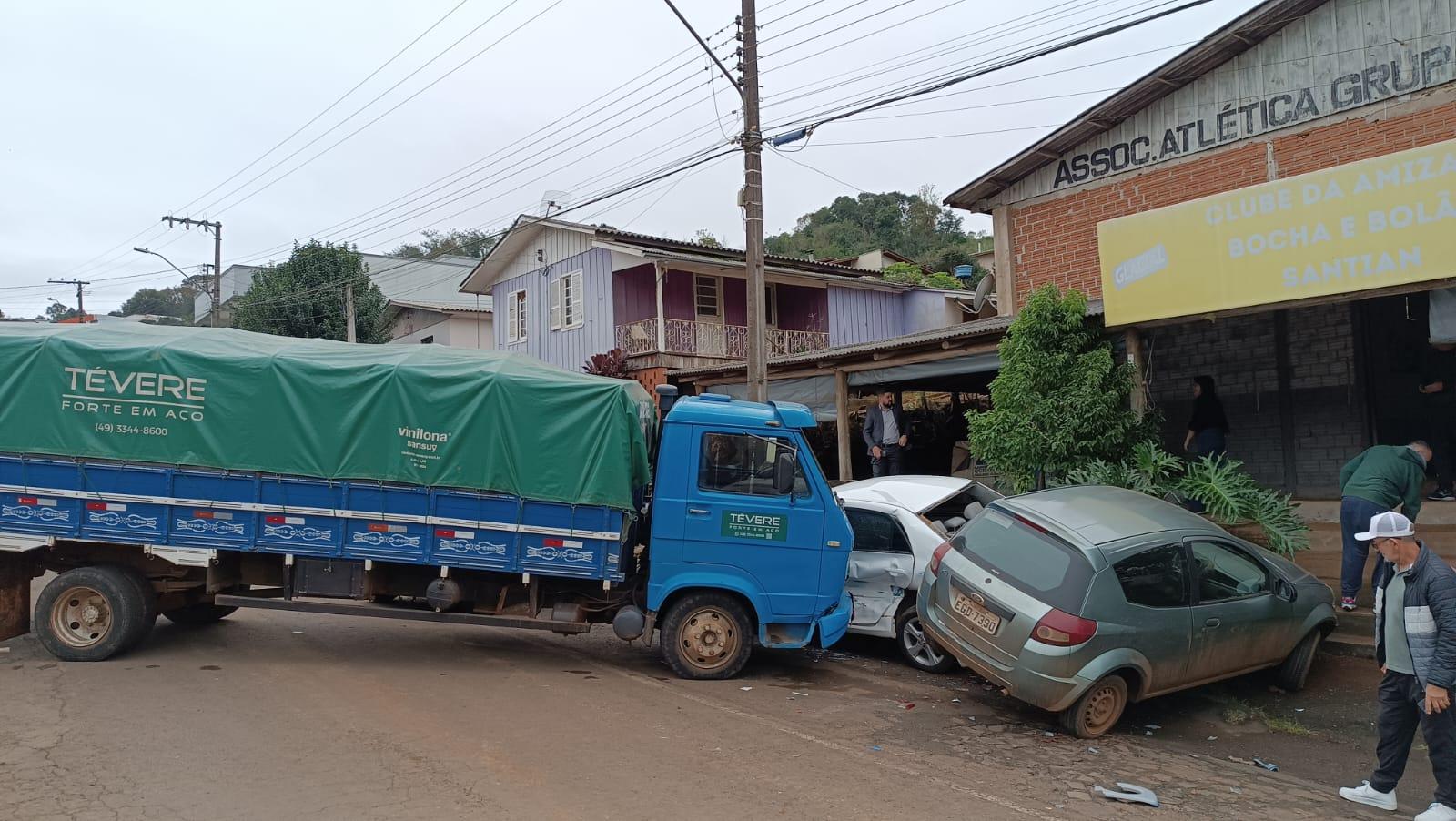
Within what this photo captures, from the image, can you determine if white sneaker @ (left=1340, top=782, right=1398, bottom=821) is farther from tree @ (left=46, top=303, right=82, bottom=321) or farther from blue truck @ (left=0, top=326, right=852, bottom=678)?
tree @ (left=46, top=303, right=82, bottom=321)

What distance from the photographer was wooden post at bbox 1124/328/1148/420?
10648 mm

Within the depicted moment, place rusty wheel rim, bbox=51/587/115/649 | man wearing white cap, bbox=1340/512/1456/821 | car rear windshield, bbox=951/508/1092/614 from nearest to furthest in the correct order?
1. man wearing white cap, bbox=1340/512/1456/821
2. car rear windshield, bbox=951/508/1092/614
3. rusty wheel rim, bbox=51/587/115/649

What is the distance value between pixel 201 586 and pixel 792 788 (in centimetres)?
589

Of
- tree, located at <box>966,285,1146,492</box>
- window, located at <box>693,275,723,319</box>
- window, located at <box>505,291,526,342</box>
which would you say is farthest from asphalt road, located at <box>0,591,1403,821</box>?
window, located at <box>505,291,526,342</box>

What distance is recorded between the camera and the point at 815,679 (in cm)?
812

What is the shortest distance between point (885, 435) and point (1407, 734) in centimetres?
921

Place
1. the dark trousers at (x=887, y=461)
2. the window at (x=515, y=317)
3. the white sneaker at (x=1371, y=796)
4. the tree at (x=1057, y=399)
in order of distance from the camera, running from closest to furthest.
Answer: the white sneaker at (x=1371, y=796)
the tree at (x=1057, y=399)
the dark trousers at (x=887, y=461)
the window at (x=515, y=317)

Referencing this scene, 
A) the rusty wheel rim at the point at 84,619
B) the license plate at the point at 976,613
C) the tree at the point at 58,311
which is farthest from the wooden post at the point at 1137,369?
the tree at the point at 58,311

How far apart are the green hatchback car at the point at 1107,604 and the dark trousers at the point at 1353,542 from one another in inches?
44.7

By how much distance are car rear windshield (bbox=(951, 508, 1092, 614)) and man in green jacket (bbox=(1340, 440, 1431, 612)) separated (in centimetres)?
370

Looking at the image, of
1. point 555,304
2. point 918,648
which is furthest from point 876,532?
point 555,304

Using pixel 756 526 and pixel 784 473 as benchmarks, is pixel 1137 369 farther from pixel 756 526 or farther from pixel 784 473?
pixel 756 526

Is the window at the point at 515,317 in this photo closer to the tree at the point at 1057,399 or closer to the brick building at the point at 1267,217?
the brick building at the point at 1267,217

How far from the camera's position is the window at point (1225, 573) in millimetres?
6914
